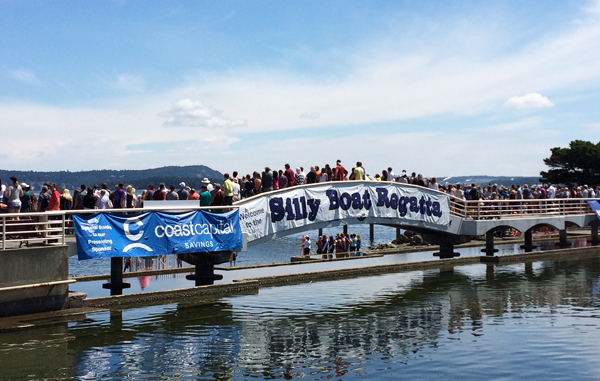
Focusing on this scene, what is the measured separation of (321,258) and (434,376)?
25.1m

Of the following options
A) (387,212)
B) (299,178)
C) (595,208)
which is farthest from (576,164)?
(299,178)

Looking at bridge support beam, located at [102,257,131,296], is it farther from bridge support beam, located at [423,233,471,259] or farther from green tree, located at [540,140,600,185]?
green tree, located at [540,140,600,185]

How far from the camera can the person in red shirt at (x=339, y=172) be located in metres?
31.7

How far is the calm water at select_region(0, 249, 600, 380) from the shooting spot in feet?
50.0

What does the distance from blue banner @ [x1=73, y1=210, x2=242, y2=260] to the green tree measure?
7895 centimetres

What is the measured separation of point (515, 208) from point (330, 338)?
28.7m

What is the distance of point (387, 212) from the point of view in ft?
108

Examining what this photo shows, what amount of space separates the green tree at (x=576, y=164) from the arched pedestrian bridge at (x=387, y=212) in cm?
5035

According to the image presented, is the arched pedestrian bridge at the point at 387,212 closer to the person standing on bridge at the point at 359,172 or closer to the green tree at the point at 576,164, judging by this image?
the person standing on bridge at the point at 359,172

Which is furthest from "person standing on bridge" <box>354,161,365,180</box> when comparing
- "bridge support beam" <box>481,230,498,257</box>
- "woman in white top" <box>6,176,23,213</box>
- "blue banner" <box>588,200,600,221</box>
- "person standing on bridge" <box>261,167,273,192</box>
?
"blue banner" <box>588,200,600,221</box>

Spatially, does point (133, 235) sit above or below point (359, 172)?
below

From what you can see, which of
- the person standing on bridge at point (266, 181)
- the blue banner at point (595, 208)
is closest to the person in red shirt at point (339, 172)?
the person standing on bridge at point (266, 181)

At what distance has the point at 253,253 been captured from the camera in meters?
70.8

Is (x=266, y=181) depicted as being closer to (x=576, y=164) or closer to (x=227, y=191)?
(x=227, y=191)
